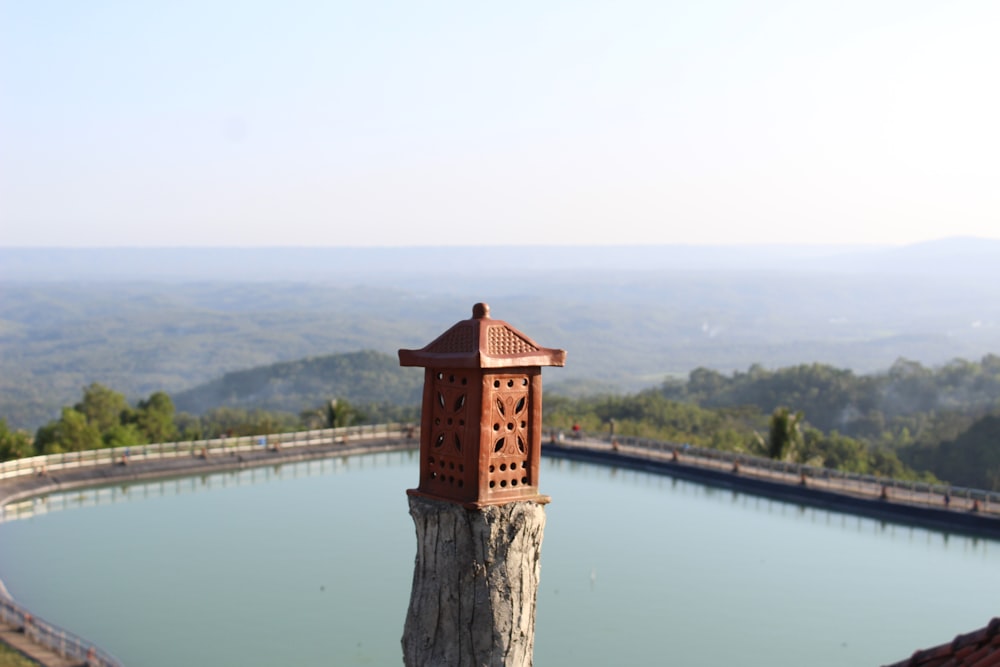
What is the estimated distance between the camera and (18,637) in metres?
14.0

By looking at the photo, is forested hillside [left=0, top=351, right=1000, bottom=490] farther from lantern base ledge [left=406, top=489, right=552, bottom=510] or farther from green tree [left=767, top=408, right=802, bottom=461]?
lantern base ledge [left=406, top=489, right=552, bottom=510]

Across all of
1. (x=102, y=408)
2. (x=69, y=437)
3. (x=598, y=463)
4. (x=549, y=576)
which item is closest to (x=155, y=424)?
(x=102, y=408)

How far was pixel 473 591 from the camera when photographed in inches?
192

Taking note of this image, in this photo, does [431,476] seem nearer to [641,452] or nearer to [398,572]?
[398,572]

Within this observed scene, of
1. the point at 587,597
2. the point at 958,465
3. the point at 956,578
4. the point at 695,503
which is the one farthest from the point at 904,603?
the point at 958,465

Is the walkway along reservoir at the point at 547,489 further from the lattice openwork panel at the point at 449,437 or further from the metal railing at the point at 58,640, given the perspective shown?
the lattice openwork panel at the point at 449,437

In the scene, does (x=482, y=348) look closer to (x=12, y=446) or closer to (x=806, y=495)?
(x=806, y=495)

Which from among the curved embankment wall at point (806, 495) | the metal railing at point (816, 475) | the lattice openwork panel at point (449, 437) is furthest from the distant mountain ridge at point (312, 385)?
the lattice openwork panel at point (449, 437)

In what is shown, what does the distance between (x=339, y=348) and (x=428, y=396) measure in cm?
18217

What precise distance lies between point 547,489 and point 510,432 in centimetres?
2148

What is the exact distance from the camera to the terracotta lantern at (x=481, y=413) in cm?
497

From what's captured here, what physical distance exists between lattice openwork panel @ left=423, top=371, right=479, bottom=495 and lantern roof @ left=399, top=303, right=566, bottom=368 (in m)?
0.10

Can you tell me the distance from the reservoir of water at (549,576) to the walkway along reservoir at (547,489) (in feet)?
0.26

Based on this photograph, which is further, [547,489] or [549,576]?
[547,489]
